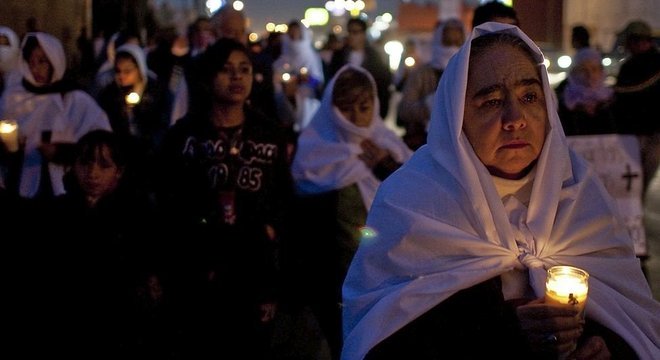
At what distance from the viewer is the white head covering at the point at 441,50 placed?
7660mm

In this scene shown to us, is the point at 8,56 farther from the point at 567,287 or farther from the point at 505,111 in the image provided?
the point at 567,287

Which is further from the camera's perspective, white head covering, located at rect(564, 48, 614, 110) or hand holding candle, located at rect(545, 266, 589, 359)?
white head covering, located at rect(564, 48, 614, 110)

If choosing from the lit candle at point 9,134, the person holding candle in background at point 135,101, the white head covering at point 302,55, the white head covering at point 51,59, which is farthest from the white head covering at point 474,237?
the white head covering at point 302,55

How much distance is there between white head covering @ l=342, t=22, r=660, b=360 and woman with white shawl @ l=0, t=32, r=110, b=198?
4.27m

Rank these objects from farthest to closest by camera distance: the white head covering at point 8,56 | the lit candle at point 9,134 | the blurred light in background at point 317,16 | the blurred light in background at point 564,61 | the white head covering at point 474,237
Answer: the blurred light in background at point 317,16, the blurred light in background at point 564,61, the white head covering at point 8,56, the lit candle at point 9,134, the white head covering at point 474,237

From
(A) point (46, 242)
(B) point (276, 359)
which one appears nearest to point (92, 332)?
(A) point (46, 242)

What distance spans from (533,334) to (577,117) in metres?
4.99

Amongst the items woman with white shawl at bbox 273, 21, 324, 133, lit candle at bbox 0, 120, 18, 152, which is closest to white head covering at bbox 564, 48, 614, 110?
lit candle at bbox 0, 120, 18, 152

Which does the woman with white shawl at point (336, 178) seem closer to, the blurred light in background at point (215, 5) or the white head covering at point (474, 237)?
the white head covering at point (474, 237)

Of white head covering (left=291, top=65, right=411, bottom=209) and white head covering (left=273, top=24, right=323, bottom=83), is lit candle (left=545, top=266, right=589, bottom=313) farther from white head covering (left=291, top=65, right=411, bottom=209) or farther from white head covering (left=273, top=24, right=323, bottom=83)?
white head covering (left=273, top=24, right=323, bottom=83)

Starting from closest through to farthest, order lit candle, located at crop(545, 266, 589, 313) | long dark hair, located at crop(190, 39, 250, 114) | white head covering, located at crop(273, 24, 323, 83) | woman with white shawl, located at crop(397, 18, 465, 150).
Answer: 1. lit candle, located at crop(545, 266, 589, 313)
2. long dark hair, located at crop(190, 39, 250, 114)
3. woman with white shawl, located at crop(397, 18, 465, 150)
4. white head covering, located at crop(273, 24, 323, 83)

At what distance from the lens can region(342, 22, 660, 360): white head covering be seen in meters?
2.55

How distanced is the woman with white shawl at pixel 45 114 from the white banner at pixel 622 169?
3.48 meters

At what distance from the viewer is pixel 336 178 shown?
216 inches
